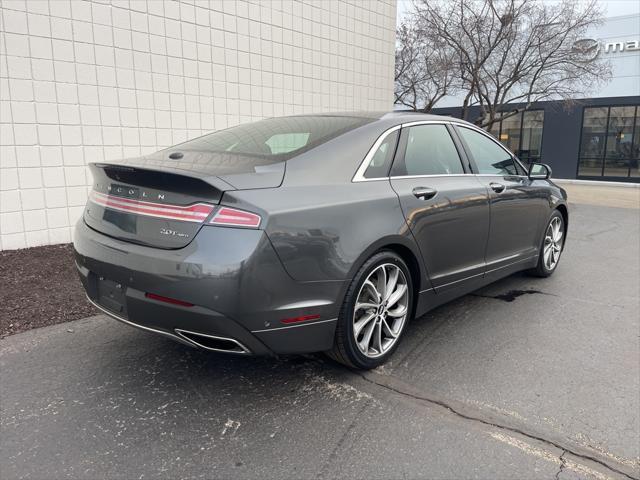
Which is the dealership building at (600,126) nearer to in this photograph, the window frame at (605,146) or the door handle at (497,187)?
the window frame at (605,146)

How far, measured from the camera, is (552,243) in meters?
5.62

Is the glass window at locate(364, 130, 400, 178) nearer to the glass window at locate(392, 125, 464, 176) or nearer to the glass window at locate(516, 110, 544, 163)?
the glass window at locate(392, 125, 464, 176)

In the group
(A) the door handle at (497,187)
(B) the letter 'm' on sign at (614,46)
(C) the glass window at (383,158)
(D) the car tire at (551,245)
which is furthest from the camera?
Result: (B) the letter 'm' on sign at (614,46)

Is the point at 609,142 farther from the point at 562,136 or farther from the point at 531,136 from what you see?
the point at 531,136

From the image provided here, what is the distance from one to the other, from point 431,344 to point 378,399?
3.15 ft

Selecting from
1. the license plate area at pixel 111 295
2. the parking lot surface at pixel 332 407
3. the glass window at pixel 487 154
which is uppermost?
the glass window at pixel 487 154

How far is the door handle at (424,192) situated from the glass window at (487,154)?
3.10 ft

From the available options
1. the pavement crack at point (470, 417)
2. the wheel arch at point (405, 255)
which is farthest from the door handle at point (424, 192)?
the pavement crack at point (470, 417)

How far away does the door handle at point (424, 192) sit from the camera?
3482 mm

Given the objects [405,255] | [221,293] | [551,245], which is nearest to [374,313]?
[405,255]

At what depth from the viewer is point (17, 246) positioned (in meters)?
5.93

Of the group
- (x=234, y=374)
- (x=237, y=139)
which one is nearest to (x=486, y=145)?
(x=237, y=139)

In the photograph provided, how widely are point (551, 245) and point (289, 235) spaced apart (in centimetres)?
403

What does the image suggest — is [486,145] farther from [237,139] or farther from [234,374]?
[234,374]
